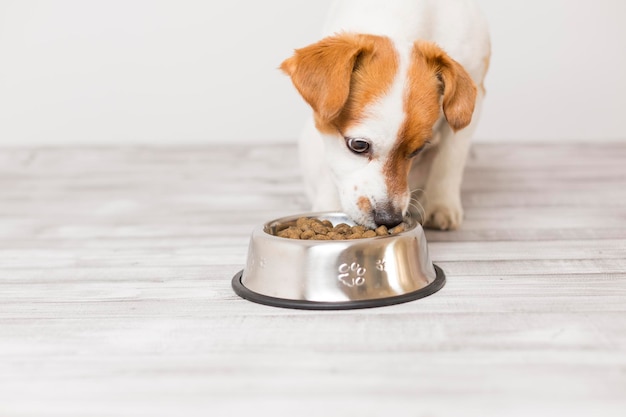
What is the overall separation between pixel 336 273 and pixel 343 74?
0.52m

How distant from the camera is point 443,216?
2.74 metres

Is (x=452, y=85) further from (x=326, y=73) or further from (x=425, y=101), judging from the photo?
(x=326, y=73)

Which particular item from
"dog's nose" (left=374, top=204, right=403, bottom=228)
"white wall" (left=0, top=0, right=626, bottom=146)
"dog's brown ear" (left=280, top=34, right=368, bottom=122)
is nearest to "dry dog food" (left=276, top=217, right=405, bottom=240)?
"dog's nose" (left=374, top=204, right=403, bottom=228)

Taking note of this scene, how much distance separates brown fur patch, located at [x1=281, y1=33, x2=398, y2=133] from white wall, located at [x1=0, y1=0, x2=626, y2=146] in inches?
101

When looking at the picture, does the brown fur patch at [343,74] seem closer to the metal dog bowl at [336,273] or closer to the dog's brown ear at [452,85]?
the dog's brown ear at [452,85]

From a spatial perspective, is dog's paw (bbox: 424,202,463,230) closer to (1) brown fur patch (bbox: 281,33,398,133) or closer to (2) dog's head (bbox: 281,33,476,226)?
(2) dog's head (bbox: 281,33,476,226)

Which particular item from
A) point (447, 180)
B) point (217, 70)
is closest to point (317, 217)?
point (447, 180)

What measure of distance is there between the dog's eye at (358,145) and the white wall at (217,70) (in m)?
2.60

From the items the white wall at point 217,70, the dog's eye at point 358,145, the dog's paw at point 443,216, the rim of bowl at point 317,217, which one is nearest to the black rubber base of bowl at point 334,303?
the rim of bowl at point 317,217

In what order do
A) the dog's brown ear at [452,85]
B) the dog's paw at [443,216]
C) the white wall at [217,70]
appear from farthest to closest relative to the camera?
the white wall at [217,70] < the dog's paw at [443,216] < the dog's brown ear at [452,85]

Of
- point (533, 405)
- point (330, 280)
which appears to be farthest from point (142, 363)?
point (533, 405)

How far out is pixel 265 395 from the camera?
4.95 feet

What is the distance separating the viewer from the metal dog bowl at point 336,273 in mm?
1934

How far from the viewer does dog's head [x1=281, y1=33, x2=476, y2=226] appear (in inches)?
83.7
